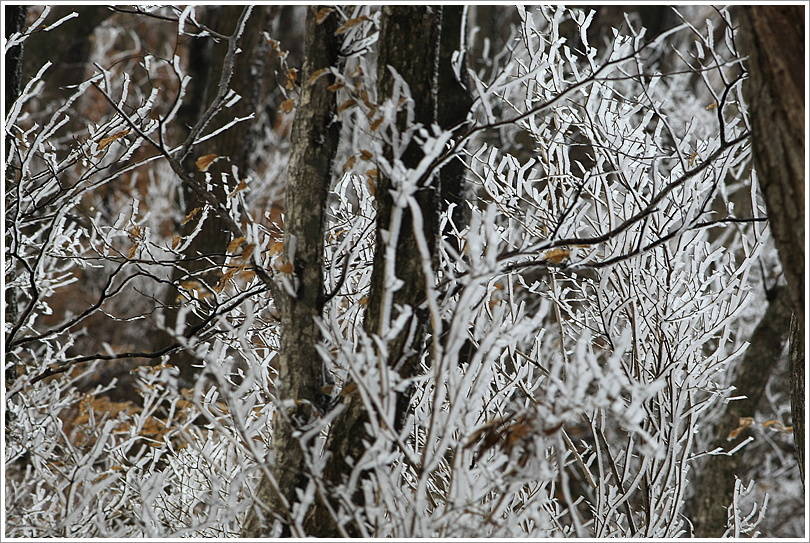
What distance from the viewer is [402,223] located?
5.55 ft

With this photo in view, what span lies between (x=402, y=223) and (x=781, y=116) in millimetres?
936

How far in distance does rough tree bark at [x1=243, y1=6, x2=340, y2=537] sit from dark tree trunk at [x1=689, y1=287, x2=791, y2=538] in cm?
457

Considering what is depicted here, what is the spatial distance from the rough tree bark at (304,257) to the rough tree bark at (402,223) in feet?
0.42

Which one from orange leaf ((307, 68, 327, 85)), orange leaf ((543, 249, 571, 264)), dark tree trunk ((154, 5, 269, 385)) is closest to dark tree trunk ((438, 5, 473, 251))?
orange leaf ((543, 249, 571, 264))

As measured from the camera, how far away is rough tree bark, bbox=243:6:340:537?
1.78 metres

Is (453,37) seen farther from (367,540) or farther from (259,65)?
(259,65)

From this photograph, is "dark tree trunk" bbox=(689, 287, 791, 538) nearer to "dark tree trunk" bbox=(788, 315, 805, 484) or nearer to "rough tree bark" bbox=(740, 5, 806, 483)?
"dark tree trunk" bbox=(788, 315, 805, 484)

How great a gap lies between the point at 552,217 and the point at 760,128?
43.5 inches

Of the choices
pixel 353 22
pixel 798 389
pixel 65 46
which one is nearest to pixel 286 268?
pixel 353 22

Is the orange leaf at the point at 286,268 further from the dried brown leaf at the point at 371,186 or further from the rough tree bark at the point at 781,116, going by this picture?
the rough tree bark at the point at 781,116

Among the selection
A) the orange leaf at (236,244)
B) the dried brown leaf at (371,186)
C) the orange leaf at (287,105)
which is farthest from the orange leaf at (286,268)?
the orange leaf at (287,105)

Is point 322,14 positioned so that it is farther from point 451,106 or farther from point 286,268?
point 451,106

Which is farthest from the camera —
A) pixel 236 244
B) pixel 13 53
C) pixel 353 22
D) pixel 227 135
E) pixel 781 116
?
pixel 227 135

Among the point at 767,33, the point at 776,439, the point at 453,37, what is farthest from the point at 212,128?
the point at 776,439
